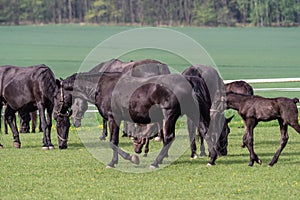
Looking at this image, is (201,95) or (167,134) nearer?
(167,134)

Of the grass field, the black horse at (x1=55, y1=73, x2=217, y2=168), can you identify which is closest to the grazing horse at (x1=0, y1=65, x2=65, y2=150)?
the grass field

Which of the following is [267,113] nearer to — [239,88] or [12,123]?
[239,88]

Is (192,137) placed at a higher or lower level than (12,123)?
higher

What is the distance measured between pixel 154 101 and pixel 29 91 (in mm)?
4514

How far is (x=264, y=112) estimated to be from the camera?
15312mm

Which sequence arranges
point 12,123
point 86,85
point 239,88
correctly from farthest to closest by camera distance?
point 12,123 < point 239,88 < point 86,85

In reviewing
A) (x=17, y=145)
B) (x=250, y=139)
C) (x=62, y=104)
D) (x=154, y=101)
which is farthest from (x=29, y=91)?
(x=250, y=139)

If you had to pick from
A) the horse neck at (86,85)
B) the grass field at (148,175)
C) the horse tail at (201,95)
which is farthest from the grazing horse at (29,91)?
the horse tail at (201,95)

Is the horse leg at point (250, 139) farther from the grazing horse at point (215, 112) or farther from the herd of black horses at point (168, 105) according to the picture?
the grazing horse at point (215, 112)

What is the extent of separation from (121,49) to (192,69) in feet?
195

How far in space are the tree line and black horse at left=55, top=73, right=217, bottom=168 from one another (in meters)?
117

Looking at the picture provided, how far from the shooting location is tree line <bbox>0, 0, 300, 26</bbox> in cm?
Answer: 13488

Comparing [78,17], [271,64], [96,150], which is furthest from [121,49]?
[78,17]

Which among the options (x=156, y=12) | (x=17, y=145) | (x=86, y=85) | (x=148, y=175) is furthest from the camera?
(x=156, y=12)
